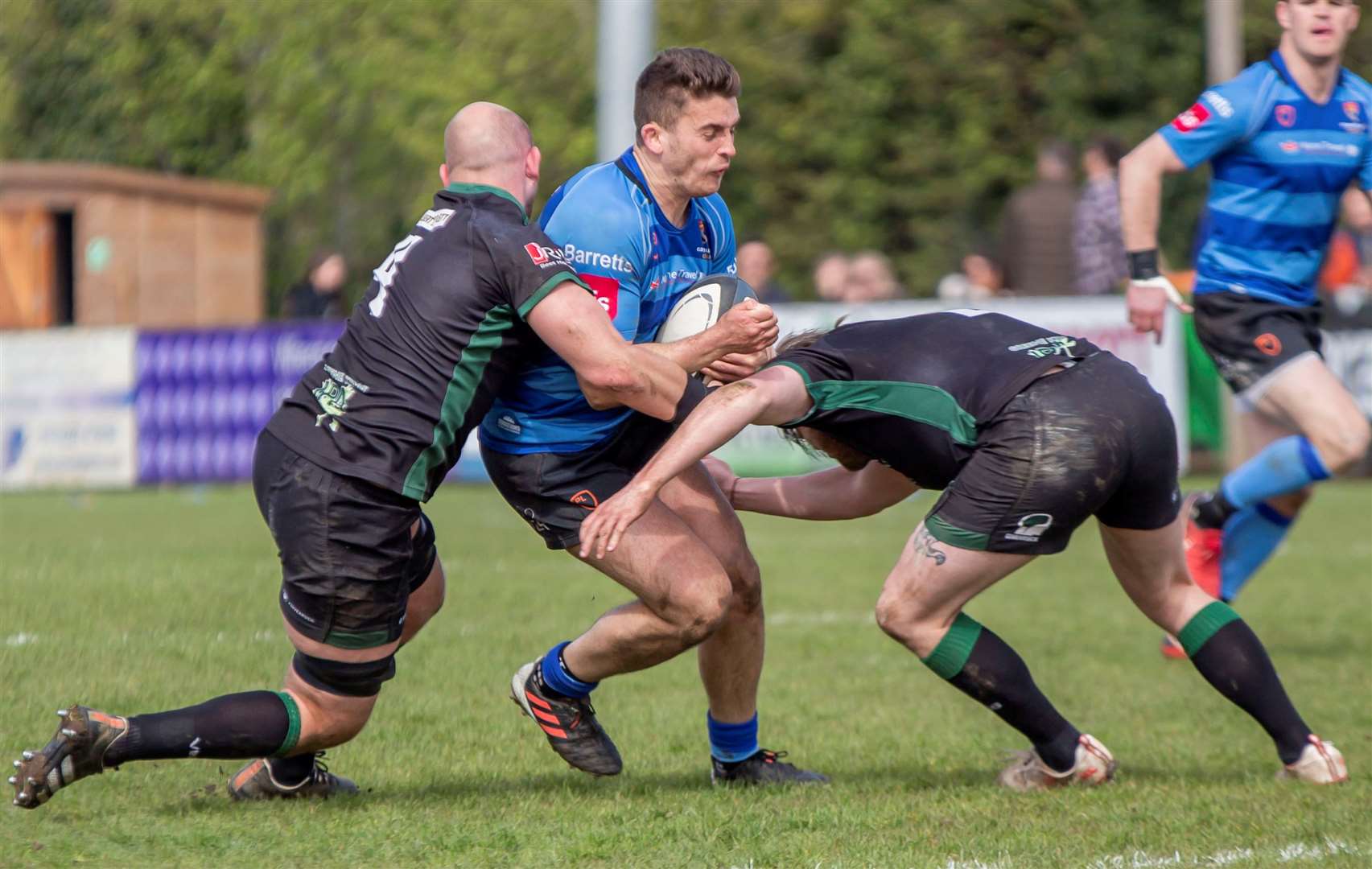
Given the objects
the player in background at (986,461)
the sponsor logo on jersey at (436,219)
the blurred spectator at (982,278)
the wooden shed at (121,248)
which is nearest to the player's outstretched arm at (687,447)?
the player in background at (986,461)

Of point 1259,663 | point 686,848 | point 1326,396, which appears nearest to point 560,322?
point 686,848

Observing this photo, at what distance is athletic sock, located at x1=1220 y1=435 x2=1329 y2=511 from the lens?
695 cm

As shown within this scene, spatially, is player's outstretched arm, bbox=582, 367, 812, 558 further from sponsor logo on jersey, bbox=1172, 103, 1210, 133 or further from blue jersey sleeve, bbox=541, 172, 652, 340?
sponsor logo on jersey, bbox=1172, 103, 1210, 133

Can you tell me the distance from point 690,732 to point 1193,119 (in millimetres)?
3010

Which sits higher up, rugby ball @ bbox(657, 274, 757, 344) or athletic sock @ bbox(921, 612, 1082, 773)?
rugby ball @ bbox(657, 274, 757, 344)

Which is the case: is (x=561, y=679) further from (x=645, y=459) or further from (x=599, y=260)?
(x=599, y=260)

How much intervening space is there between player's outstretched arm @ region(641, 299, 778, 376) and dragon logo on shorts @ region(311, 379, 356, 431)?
2.61 ft

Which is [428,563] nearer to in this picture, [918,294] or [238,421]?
[238,421]

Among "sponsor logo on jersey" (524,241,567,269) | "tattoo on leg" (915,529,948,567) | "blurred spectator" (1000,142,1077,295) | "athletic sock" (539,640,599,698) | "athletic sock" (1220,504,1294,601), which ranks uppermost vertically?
"sponsor logo on jersey" (524,241,567,269)

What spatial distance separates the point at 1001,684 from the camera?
488cm

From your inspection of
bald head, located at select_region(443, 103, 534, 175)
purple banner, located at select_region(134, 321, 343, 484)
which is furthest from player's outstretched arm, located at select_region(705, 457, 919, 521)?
purple banner, located at select_region(134, 321, 343, 484)

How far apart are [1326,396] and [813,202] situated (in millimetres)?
23365

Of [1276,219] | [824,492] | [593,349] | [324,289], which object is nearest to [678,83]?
[593,349]

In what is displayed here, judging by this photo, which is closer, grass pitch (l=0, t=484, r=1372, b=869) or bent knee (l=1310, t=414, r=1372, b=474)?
grass pitch (l=0, t=484, r=1372, b=869)
